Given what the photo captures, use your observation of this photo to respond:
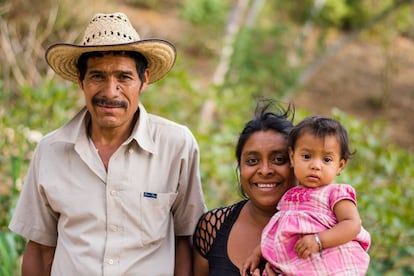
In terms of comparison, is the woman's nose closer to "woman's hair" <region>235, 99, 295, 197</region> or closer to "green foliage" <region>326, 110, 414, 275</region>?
"woman's hair" <region>235, 99, 295, 197</region>

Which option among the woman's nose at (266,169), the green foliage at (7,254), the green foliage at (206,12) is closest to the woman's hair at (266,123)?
the woman's nose at (266,169)

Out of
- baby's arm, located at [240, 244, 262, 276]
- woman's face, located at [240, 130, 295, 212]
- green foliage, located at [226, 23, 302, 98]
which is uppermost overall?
green foliage, located at [226, 23, 302, 98]

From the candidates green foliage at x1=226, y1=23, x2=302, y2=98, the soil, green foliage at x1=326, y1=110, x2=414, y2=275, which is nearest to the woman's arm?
green foliage at x1=326, y1=110, x2=414, y2=275

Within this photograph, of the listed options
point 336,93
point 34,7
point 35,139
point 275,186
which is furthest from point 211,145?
point 336,93

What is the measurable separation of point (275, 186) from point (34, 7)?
8750 millimetres

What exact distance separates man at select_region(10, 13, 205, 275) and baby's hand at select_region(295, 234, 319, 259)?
630 mm

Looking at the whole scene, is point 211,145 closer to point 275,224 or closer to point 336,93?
point 275,224

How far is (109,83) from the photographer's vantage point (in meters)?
2.16

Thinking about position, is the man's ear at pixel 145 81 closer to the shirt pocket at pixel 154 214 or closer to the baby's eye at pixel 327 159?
the shirt pocket at pixel 154 214

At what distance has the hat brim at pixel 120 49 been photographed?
2170mm

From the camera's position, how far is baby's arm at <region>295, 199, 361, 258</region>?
1794 mm

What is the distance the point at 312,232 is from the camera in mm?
1842

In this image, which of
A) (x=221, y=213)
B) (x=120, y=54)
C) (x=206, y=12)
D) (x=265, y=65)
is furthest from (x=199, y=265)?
(x=206, y=12)

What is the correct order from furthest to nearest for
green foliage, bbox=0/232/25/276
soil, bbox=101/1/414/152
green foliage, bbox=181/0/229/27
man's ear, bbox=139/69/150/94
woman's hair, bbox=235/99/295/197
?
soil, bbox=101/1/414/152
green foliage, bbox=181/0/229/27
green foliage, bbox=0/232/25/276
man's ear, bbox=139/69/150/94
woman's hair, bbox=235/99/295/197
